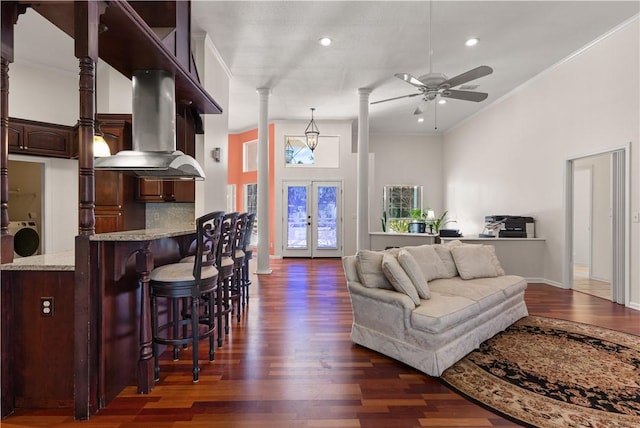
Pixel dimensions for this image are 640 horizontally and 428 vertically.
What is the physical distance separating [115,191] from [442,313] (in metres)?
4.14

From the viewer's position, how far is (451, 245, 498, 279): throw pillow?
3.76m

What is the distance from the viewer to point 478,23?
14.0 feet

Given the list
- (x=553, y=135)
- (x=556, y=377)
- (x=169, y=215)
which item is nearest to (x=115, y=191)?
(x=169, y=215)

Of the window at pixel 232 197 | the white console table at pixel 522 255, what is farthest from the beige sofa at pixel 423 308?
the window at pixel 232 197

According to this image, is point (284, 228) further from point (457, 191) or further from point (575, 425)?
point (575, 425)

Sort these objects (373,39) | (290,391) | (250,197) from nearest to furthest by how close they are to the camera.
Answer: (290,391) < (373,39) < (250,197)

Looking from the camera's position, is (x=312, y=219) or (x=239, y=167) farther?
(x=239, y=167)

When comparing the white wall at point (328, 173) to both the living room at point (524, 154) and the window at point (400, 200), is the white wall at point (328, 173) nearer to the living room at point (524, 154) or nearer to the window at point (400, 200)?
the living room at point (524, 154)

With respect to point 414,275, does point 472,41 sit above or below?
above

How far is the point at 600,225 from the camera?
6152 mm

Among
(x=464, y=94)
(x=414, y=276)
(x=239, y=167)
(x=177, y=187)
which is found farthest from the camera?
(x=239, y=167)

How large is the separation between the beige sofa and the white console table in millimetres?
2269

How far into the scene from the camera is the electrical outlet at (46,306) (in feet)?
6.89

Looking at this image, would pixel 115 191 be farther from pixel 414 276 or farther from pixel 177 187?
pixel 414 276
